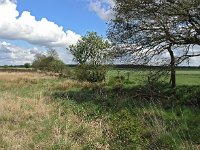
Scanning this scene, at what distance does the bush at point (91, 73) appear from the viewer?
5462 centimetres

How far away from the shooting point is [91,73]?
55.8m

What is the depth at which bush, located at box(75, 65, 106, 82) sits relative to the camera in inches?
2151

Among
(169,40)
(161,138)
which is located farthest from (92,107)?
(161,138)

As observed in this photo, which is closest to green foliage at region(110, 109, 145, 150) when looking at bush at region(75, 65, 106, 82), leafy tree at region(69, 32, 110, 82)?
leafy tree at region(69, 32, 110, 82)

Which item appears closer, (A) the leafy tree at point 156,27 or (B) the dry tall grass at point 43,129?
(B) the dry tall grass at point 43,129

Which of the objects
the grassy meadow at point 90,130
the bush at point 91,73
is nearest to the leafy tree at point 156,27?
the grassy meadow at point 90,130

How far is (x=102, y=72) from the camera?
54.5 m

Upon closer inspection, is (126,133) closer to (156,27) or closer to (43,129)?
(43,129)

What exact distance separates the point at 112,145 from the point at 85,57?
57844 mm

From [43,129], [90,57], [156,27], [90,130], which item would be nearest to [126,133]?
[90,130]

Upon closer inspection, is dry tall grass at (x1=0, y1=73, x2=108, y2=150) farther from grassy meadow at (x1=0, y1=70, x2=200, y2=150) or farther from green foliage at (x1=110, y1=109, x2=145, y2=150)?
green foliage at (x1=110, y1=109, x2=145, y2=150)

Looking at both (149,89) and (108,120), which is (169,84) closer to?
(149,89)

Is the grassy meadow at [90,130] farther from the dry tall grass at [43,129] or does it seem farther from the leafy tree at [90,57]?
the leafy tree at [90,57]

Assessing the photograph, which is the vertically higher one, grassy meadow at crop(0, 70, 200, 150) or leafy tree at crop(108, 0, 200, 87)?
leafy tree at crop(108, 0, 200, 87)
